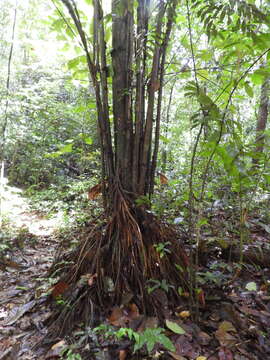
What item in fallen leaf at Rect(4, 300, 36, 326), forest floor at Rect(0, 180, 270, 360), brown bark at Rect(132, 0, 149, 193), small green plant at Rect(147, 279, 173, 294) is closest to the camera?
forest floor at Rect(0, 180, 270, 360)

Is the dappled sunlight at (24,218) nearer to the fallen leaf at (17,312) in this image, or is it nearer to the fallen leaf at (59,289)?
the fallen leaf at (17,312)

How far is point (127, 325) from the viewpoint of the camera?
1.32 metres

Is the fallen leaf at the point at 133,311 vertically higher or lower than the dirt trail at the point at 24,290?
higher

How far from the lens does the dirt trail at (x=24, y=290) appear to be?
4.47ft

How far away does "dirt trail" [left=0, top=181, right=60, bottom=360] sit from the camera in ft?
4.47

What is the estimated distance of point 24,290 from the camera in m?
1.90

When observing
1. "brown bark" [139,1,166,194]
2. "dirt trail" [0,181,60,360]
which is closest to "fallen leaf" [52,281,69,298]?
"dirt trail" [0,181,60,360]

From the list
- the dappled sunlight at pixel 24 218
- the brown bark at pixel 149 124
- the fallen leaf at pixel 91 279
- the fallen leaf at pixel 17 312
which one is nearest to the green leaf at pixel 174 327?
the fallen leaf at pixel 91 279

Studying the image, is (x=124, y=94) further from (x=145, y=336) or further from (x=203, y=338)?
(x=203, y=338)

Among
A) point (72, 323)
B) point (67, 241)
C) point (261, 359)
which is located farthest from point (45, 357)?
point (67, 241)

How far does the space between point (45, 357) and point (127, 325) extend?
0.43 meters

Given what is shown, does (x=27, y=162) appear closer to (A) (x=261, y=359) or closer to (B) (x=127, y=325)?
(B) (x=127, y=325)

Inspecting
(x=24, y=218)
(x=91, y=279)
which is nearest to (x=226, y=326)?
(x=91, y=279)

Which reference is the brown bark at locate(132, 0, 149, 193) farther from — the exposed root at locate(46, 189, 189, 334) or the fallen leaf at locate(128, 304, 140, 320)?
the fallen leaf at locate(128, 304, 140, 320)
